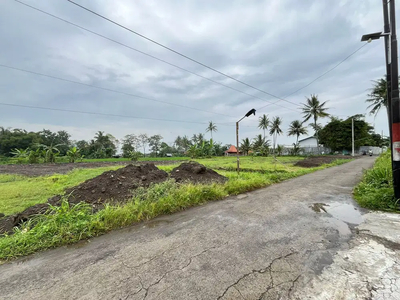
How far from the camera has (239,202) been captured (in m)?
4.86

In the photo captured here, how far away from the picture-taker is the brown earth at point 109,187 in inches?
142

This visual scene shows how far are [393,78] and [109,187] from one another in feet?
24.4

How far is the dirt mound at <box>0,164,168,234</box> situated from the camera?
354cm

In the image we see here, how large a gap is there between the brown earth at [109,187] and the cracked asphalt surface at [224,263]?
1.58 meters

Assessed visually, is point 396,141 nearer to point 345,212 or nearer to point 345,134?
point 345,212

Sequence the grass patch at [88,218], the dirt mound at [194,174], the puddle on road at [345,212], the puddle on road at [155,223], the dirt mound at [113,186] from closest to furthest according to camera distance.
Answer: the grass patch at [88,218], the puddle on road at [155,223], the puddle on road at [345,212], the dirt mound at [113,186], the dirt mound at [194,174]

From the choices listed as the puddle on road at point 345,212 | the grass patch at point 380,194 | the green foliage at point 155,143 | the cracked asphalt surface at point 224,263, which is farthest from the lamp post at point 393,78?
the green foliage at point 155,143

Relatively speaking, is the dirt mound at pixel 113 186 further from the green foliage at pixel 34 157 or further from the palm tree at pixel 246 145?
the palm tree at pixel 246 145

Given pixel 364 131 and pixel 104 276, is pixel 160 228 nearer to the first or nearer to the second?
pixel 104 276

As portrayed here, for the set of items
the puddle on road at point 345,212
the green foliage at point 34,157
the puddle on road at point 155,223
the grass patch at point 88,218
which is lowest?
the puddle on road at point 155,223

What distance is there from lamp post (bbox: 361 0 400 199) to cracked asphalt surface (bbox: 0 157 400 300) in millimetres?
1209

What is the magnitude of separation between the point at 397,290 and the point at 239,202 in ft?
10.8

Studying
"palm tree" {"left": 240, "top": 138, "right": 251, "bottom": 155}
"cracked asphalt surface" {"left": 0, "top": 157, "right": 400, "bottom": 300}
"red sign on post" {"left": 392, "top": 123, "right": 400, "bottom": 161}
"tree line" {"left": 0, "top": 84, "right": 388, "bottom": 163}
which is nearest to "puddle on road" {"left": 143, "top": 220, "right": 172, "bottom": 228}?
"cracked asphalt surface" {"left": 0, "top": 157, "right": 400, "bottom": 300}

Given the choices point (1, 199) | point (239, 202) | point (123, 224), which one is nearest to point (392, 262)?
point (239, 202)
